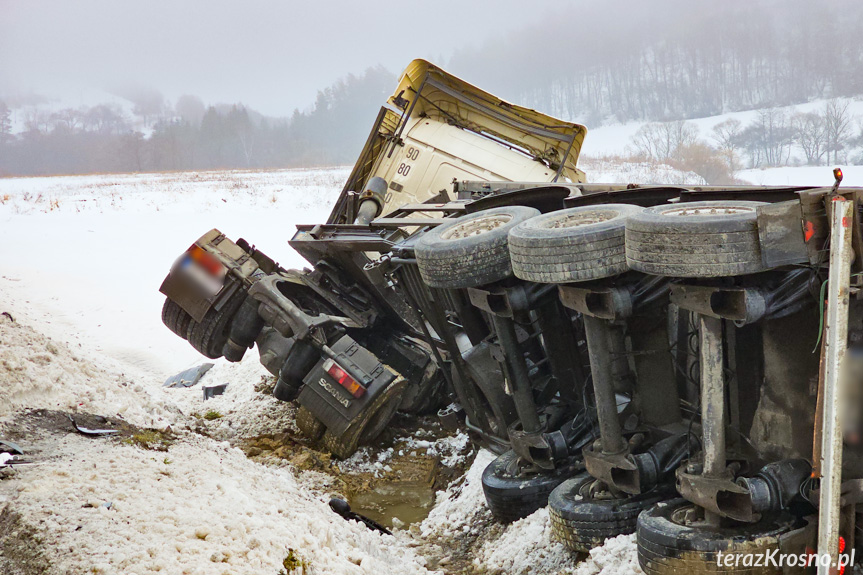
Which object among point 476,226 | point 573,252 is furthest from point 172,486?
point 573,252

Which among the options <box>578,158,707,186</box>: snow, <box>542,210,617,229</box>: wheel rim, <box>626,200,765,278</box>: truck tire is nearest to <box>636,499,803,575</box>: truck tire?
<box>626,200,765,278</box>: truck tire

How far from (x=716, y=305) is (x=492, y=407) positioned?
2229mm

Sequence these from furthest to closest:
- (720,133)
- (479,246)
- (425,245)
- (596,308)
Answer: (720,133) → (425,245) → (479,246) → (596,308)

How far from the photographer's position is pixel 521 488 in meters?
4.31

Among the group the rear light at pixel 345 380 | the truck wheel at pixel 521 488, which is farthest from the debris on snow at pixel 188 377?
the truck wheel at pixel 521 488

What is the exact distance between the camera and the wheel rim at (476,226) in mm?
4285

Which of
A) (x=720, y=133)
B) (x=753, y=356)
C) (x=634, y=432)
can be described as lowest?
(x=634, y=432)

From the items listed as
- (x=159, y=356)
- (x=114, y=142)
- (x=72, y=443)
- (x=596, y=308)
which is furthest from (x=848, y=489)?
(x=114, y=142)

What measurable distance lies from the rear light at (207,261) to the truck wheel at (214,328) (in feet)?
0.78

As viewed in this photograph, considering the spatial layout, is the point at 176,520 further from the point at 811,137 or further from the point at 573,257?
the point at 811,137

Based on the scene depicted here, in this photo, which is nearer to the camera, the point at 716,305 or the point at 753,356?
the point at 716,305

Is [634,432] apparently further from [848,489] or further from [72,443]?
[72,443]

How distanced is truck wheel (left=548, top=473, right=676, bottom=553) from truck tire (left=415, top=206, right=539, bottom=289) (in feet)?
3.72

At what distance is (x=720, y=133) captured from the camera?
20.5 meters
